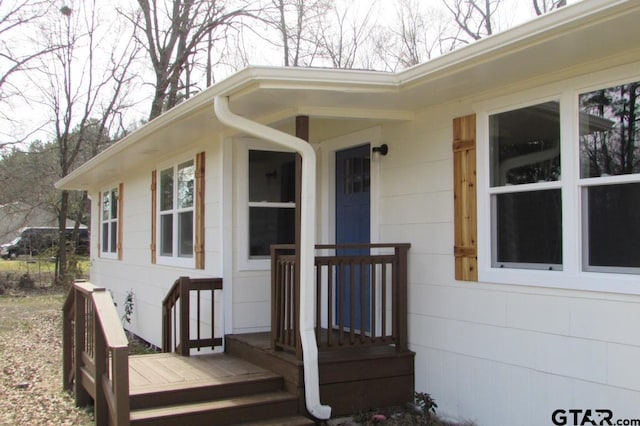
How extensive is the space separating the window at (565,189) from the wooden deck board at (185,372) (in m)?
2.10

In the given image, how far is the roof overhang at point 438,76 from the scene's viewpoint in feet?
9.84

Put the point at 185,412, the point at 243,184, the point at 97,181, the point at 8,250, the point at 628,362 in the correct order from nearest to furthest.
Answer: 1. the point at 628,362
2. the point at 185,412
3. the point at 243,184
4. the point at 97,181
5. the point at 8,250

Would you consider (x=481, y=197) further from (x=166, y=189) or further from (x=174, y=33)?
(x=174, y=33)

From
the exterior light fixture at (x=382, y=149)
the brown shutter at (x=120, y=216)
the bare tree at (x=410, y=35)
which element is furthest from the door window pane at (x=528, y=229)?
the bare tree at (x=410, y=35)

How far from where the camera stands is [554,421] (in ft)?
12.1

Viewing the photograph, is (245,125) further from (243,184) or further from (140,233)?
(140,233)

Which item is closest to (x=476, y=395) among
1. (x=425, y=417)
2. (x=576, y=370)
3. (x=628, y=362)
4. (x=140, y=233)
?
(x=425, y=417)

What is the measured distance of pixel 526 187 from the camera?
12.8 feet

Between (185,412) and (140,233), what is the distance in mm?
5189

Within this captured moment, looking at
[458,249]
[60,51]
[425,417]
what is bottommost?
[425,417]

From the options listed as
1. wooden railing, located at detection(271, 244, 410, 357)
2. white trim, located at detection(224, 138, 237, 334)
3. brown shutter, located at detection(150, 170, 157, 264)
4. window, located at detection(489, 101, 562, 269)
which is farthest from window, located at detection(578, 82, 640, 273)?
brown shutter, located at detection(150, 170, 157, 264)

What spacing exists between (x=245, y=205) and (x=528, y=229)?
290 cm

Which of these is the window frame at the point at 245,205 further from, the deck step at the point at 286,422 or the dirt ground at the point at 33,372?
the dirt ground at the point at 33,372

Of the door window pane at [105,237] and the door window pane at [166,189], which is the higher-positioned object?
the door window pane at [166,189]
